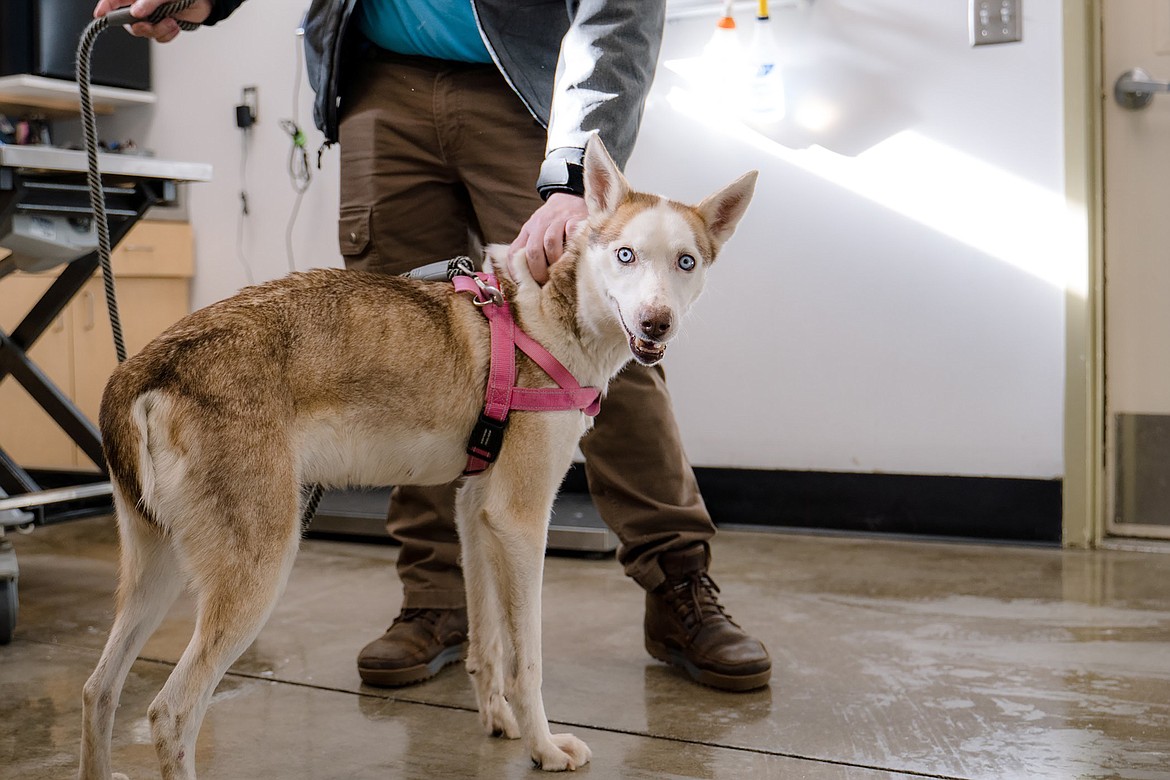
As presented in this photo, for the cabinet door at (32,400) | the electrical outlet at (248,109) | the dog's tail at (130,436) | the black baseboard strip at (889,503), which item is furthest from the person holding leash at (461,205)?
the cabinet door at (32,400)

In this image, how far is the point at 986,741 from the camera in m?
1.68

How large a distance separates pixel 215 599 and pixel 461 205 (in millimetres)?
995

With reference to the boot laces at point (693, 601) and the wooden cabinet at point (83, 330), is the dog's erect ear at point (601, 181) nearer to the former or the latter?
the boot laces at point (693, 601)

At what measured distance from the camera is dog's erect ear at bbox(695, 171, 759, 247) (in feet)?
5.31

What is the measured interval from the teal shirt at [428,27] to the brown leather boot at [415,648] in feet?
3.46

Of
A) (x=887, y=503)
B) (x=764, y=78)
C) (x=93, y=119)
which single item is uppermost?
(x=764, y=78)

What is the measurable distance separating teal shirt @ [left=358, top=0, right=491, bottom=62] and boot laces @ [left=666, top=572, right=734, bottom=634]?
1049mm

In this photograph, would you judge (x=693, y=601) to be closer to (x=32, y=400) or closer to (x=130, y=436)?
(x=130, y=436)

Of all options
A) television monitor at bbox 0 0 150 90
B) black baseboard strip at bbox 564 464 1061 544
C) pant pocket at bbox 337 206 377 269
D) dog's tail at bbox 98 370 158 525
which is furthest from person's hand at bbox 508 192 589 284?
television monitor at bbox 0 0 150 90

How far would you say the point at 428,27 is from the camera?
1893 mm

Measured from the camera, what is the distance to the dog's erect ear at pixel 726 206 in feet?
5.31

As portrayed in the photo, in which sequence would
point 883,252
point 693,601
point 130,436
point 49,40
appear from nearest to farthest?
1. point 130,436
2. point 693,601
3. point 883,252
4. point 49,40

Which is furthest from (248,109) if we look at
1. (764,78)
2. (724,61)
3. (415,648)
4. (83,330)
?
(415,648)

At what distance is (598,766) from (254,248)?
10.2 feet
